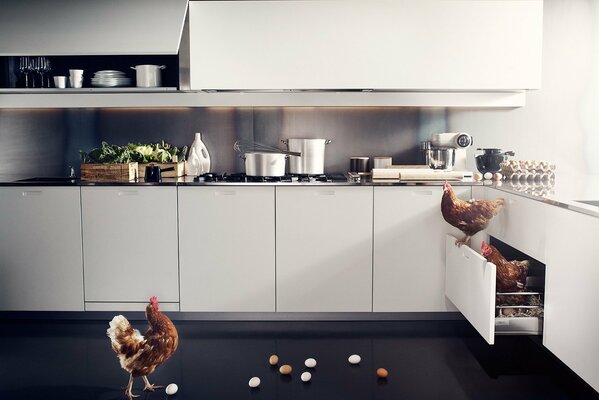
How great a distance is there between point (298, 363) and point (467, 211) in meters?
1.18

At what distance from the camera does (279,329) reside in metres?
3.84

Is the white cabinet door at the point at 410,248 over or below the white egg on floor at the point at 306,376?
over

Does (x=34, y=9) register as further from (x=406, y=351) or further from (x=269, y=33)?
(x=406, y=351)

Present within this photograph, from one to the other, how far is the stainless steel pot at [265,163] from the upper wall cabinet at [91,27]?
79cm

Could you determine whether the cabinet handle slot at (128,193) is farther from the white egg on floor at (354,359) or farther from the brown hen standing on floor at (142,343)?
the white egg on floor at (354,359)

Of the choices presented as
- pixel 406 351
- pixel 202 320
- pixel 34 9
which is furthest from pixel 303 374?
pixel 34 9

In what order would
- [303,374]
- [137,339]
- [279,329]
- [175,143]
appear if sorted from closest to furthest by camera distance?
[137,339] → [303,374] → [279,329] → [175,143]

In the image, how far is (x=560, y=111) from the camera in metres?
4.45

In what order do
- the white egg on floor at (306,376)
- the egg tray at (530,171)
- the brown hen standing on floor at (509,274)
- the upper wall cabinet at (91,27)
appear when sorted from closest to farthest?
the white egg on floor at (306,376) < the brown hen standing on floor at (509,274) < the egg tray at (530,171) < the upper wall cabinet at (91,27)

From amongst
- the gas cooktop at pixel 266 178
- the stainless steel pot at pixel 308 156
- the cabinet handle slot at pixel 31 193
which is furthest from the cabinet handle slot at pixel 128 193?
the stainless steel pot at pixel 308 156

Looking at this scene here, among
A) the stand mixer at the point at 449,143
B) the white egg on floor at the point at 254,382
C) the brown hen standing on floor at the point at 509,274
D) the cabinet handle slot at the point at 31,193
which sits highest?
the stand mixer at the point at 449,143

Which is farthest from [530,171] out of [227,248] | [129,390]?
[129,390]

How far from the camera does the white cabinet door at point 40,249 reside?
12.7 feet

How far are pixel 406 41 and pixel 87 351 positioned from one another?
255cm
